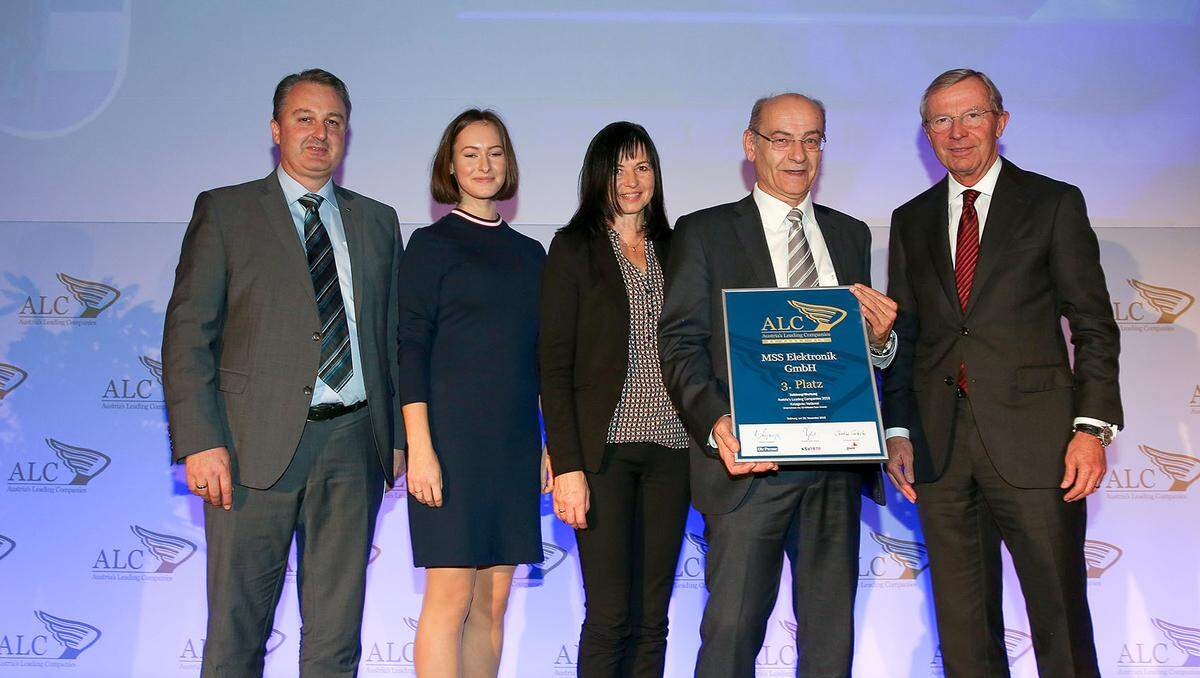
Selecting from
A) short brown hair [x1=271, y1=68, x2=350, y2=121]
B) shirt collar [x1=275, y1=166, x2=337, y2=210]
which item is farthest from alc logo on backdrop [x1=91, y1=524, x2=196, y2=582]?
short brown hair [x1=271, y1=68, x2=350, y2=121]

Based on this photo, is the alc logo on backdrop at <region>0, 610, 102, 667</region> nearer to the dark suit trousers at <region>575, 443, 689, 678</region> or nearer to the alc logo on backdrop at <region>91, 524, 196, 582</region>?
the alc logo on backdrop at <region>91, 524, 196, 582</region>

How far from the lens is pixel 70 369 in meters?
3.44

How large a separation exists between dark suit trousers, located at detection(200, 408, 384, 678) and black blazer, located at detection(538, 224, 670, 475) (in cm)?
51

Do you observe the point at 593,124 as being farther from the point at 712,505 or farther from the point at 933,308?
the point at 712,505

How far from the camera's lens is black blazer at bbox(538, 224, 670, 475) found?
7.38ft

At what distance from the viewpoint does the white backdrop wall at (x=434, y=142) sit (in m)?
3.39

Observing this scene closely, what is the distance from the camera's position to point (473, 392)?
2342 mm

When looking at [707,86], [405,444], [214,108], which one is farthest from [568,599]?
[214,108]

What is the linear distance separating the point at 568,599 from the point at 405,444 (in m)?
1.19

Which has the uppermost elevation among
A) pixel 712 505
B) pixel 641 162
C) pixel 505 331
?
pixel 641 162

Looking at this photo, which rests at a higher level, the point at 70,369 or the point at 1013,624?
the point at 70,369

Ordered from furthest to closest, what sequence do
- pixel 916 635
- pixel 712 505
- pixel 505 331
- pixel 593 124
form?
pixel 593 124, pixel 916 635, pixel 505 331, pixel 712 505

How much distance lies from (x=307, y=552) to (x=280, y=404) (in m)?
0.38

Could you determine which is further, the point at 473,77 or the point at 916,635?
the point at 473,77
